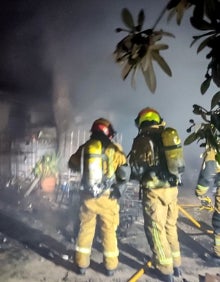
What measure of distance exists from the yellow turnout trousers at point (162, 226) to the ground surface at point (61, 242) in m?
0.28

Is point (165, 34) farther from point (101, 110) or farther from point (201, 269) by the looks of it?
point (101, 110)

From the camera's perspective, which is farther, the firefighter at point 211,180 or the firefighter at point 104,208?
the firefighter at point 211,180

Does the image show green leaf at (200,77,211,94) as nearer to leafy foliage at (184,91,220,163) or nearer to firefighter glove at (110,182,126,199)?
leafy foliage at (184,91,220,163)

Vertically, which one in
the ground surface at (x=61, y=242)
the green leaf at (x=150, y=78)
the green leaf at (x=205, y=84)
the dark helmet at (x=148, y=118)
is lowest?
the ground surface at (x=61, y=242)

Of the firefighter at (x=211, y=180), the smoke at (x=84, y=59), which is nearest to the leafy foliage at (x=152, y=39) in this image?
the firefighter at (x=211, y=180)

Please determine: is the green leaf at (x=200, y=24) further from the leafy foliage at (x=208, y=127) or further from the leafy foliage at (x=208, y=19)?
the leafy foliage at (x=208, y=127)

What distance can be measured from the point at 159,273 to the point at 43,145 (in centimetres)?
454

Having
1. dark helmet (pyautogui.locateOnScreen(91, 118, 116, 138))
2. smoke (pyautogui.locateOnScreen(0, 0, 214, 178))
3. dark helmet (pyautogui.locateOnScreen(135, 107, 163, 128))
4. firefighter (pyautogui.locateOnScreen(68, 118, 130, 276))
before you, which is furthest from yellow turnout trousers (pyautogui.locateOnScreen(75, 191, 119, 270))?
smoke (pyautogui.locateOnScreen(0, 0, 214, 178))

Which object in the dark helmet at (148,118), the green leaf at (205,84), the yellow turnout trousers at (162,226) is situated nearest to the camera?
the green leaf at (205,84)

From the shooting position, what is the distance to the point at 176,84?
28.8 feet

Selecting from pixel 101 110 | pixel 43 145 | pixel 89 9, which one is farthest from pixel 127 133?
pixel 89 9

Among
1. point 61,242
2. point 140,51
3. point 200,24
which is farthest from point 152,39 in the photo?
point 61,242

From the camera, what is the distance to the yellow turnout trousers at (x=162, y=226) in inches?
133

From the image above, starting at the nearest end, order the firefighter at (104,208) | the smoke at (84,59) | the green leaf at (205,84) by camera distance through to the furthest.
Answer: the green leaf at (205,84) < the firefighter at (104,208) < the smoke at (84,59)
